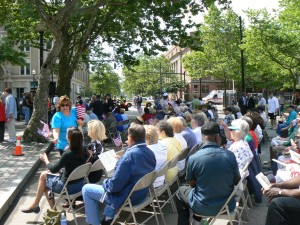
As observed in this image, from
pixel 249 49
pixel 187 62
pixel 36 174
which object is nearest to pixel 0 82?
pixel 187 62

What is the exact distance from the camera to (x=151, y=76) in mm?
90000

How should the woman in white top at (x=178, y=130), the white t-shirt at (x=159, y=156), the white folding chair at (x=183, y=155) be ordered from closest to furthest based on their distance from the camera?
the white t-shirt at (x=159, y=156) → the white folding chair at (x=183, y=155) → the woman in white top at (x=178, y=130)

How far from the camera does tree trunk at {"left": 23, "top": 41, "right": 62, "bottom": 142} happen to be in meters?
12.7

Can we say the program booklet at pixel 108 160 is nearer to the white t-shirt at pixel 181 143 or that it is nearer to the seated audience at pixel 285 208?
the white t-shirt at pixel 181 143

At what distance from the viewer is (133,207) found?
4656 millimetres

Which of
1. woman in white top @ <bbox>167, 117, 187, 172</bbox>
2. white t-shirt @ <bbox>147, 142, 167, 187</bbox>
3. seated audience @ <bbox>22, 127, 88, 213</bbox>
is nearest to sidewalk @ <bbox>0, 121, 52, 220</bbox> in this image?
seated audience @ <bbox>22, 127, 88, 213</bbox>

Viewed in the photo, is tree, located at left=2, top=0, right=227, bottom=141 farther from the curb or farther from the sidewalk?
the curb

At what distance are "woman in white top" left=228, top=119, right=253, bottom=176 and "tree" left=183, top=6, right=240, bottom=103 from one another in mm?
35841

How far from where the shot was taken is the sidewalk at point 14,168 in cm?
646

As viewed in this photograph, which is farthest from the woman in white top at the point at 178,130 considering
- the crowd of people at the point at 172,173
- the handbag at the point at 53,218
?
the handbag at the point at 53,218

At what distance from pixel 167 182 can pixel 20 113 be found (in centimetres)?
1898

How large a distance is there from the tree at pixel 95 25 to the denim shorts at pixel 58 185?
741 centimetres

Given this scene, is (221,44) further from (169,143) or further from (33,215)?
(33,215)

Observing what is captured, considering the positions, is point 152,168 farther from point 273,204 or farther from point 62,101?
point 62,101
